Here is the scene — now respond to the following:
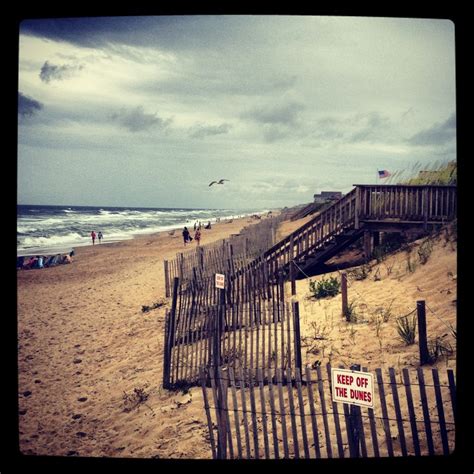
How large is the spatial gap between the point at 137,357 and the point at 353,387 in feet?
16.9

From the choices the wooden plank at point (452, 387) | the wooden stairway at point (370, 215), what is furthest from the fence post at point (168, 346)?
the wooden stairway at point (370, 215)

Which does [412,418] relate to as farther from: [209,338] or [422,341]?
[209,338]

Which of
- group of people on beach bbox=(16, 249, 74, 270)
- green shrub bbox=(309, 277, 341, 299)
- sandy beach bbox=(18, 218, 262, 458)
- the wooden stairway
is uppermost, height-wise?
the wooden stairway

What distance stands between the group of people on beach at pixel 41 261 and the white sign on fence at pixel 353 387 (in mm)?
20224

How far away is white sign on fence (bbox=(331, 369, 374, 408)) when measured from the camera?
2979 mm

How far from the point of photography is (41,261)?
65.9 ft

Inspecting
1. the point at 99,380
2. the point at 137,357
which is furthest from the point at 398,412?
the point at 137,357

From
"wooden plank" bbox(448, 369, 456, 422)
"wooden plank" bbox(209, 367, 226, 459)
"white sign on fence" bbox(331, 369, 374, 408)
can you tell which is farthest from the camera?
"wooden plank" bbox(209, 367, 226, 459)

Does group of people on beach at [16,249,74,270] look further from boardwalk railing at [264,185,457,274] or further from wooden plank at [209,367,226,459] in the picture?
wooden plank at [209,367,226,459]

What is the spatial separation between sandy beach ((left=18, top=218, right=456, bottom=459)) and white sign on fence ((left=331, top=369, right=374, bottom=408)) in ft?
6.46

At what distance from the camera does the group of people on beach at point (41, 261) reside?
19641 millimetres

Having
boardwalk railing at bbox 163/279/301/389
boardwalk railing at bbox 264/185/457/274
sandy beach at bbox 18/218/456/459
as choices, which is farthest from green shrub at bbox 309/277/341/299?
boardwalk railing at bbox 163/279/301/389
